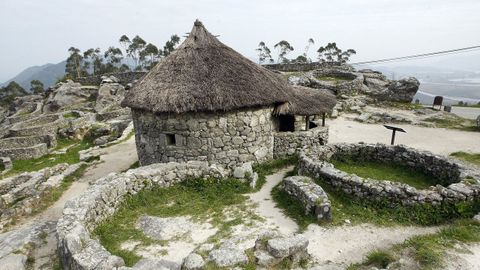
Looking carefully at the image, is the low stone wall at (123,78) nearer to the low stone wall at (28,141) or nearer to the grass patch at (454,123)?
the low stone wall at (28,141)

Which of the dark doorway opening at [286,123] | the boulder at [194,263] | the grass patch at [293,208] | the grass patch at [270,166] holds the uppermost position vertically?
the dark doorway opening at [286,123]

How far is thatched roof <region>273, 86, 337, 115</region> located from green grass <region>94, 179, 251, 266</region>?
14.1 ft

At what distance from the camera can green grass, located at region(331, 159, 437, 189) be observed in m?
10.8

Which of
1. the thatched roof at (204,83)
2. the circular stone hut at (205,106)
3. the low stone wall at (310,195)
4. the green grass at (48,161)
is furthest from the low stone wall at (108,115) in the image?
the low stone wall at (310,195)

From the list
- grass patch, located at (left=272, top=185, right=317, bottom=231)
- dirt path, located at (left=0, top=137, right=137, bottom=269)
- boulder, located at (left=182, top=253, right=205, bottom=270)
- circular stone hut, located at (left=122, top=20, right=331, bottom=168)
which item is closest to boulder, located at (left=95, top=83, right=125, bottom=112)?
dirt path, located at (left=0, top=137, right=137, bottom=269)

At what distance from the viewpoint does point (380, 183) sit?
30.1 ft

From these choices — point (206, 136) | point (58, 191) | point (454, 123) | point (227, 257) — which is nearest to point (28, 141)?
point (58, 191)

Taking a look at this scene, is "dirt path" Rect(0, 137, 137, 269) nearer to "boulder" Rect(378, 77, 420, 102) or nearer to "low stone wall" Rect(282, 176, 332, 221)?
"low stone wall" Rect(282, 176, 332, 221)

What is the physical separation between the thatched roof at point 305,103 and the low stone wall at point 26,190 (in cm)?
974

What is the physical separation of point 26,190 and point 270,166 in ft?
32.3

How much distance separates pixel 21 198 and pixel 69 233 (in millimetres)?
6945

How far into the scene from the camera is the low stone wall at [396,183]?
8516 millimetres

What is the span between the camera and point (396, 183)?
9.10m

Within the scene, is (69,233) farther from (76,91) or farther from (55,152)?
(76,91)
